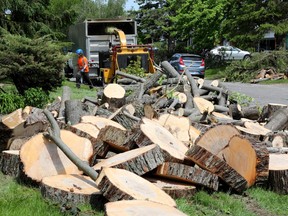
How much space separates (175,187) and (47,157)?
5.38ft

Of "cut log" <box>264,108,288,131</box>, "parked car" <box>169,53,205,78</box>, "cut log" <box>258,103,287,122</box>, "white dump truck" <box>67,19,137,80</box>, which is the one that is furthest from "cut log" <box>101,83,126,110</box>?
"parked car" <box>169,53,205,78</box>

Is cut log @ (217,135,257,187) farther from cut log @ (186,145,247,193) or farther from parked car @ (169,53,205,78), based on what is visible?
parked car @ (169,53,205,78)

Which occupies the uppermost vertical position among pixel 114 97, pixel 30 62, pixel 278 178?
pixel 30 62

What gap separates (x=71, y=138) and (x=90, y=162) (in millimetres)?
427

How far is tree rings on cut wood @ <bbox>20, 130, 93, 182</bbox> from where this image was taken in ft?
23.1

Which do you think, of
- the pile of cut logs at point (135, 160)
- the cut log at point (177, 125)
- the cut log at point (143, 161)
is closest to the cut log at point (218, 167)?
the pile of cut logs at point (135, 160)

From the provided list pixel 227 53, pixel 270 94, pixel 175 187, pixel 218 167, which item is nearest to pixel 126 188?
pixel 175 187

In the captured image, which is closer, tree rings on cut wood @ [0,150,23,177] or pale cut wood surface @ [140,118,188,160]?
pale cut wood surface @ [140,118,188,160]

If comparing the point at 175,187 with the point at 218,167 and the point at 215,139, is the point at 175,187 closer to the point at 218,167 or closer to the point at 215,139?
the point at 218,167

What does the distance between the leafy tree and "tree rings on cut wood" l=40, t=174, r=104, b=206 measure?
26.2ft

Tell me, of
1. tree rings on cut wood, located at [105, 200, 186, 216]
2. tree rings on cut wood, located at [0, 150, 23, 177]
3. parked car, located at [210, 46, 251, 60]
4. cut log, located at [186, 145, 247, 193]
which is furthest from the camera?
parked car, located at [210, 46, 251, 60]

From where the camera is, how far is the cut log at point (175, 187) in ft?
21.6

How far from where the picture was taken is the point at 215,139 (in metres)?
7.56

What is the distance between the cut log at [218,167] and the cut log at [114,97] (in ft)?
16.3
